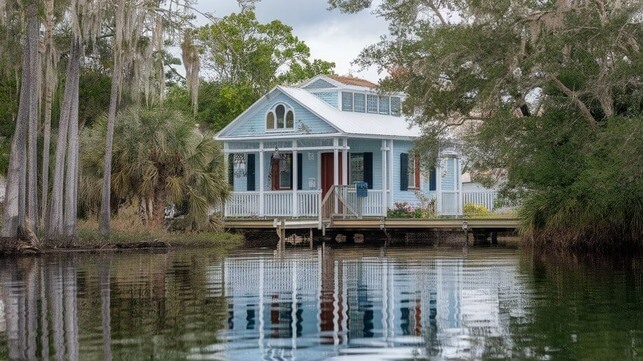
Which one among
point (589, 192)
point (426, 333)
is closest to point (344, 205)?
point (589, 192)

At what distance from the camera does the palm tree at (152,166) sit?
1559 inches

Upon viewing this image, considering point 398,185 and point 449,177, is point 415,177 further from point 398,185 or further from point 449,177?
point 449,177

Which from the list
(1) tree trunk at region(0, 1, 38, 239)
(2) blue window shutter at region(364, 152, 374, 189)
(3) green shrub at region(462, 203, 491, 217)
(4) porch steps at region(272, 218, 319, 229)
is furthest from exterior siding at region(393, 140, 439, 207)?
(1) tree trunk at region(0, 1, 38, 239)

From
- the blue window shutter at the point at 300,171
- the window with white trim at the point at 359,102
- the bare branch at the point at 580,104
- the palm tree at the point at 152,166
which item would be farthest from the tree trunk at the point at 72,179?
the window with white trim at the point at 359,102

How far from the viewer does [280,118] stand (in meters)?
50.9

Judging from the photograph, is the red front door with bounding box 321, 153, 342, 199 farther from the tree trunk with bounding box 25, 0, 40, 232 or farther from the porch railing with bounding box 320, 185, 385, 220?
the tree trunk with bounding box 25, 0, 40, 232

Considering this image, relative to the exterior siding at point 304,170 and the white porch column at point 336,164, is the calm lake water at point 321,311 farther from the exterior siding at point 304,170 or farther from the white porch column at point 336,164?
the exterior siding at point 304,170

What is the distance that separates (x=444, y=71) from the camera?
34.8 m

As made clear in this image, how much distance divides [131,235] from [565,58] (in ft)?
45.1

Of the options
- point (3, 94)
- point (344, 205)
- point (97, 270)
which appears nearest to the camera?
point (97, 270)

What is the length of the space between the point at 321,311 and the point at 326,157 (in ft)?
119

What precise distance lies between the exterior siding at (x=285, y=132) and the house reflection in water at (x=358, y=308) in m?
22.3

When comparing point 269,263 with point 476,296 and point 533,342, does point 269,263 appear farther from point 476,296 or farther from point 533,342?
point 533,342

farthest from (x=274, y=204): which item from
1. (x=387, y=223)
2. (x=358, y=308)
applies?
(x=358, y=308)
